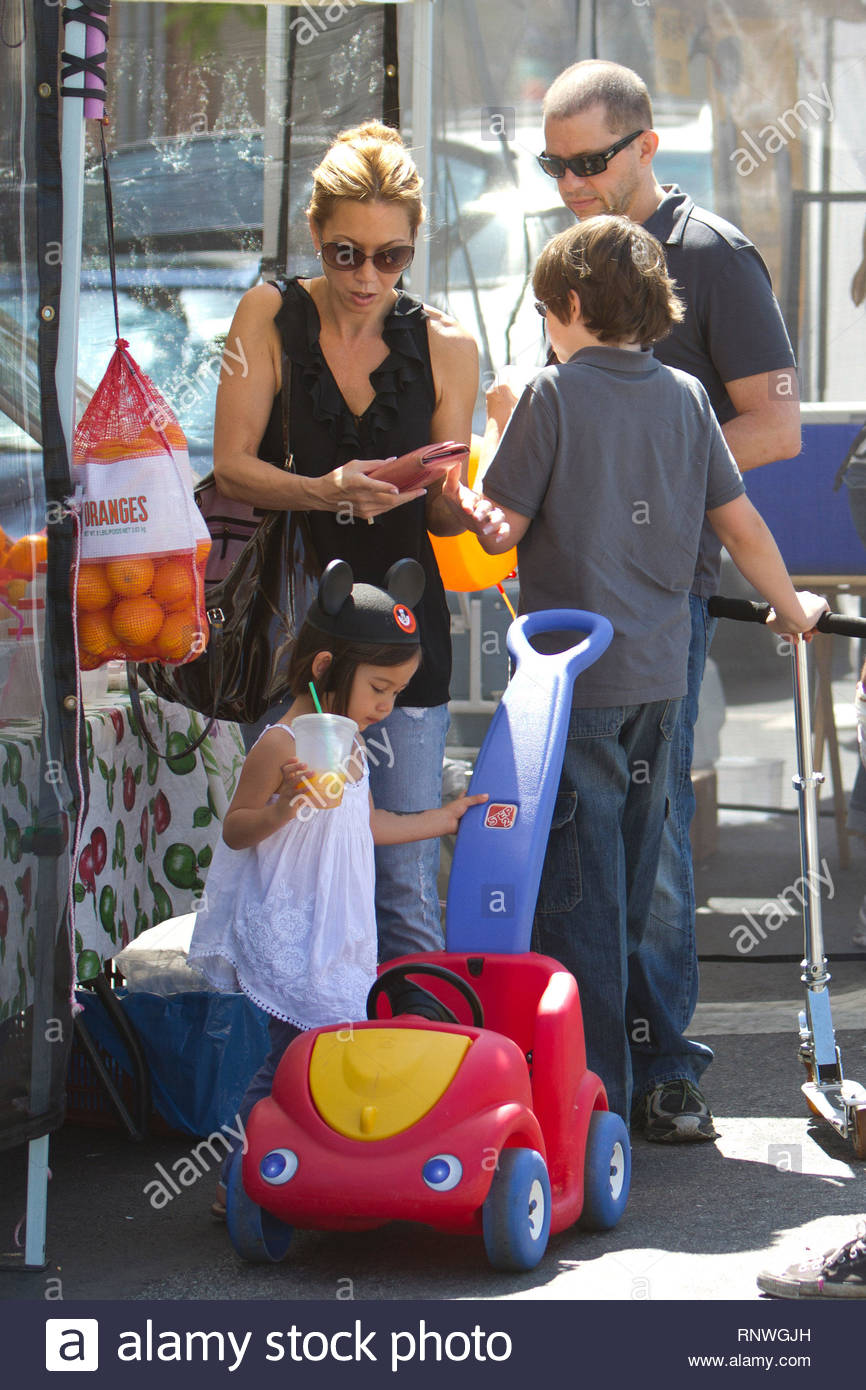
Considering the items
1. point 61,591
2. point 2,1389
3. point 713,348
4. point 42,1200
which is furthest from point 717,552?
point 2,1389

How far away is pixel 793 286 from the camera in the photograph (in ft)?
15.6

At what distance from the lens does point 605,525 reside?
120 inches

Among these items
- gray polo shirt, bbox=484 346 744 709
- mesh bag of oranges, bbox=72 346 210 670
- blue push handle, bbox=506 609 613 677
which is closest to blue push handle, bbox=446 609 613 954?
blue push handle, bbox=506 609 613 677

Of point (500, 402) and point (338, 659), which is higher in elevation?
point (500, 402)

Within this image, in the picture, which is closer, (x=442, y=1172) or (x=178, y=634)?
(x=442, y=1172)

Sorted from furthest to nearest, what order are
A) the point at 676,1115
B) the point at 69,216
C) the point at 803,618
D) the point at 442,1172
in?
the point at 676,1115 → the point at 803,618 → the point at 69,216 → the point at 442,1172

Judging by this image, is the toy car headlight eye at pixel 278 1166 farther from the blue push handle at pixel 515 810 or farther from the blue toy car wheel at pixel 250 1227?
the blue push handle at pixel 515 810

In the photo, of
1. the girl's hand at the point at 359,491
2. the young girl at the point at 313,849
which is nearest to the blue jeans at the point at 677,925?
the young girl at the point at 313,849

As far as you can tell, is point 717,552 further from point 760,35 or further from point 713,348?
point 760,35

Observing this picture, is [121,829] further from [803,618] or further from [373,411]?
[803,618]

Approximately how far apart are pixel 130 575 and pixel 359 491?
1.37ft

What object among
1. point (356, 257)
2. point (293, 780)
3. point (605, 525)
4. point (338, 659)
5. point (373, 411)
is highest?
point (356, 257)

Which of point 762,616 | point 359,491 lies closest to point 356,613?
point 359,491

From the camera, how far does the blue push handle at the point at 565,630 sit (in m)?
2.92
